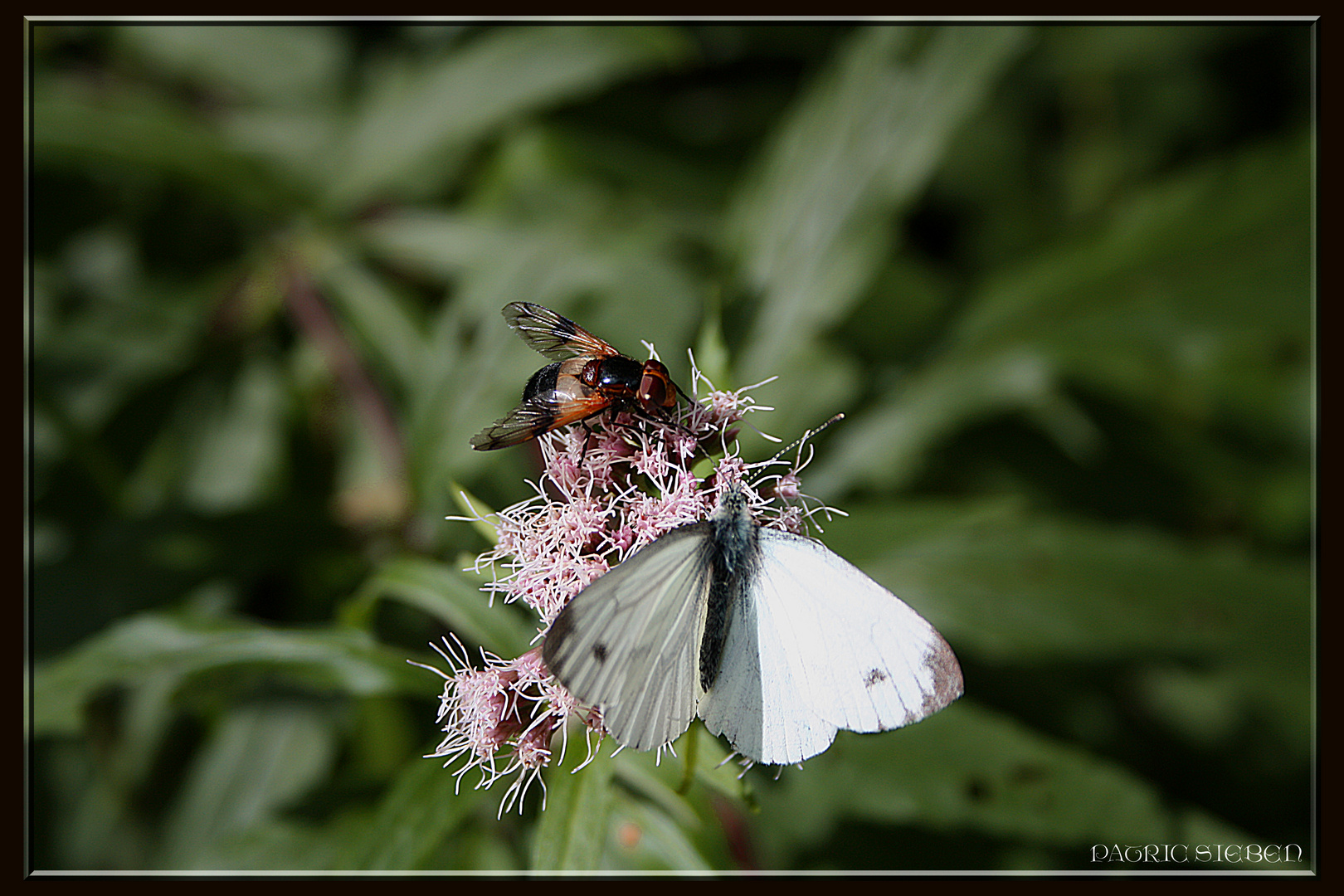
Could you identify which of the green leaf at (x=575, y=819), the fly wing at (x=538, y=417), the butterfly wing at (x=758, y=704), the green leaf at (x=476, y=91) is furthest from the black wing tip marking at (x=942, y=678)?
the green leaf at (x=476, y=91)

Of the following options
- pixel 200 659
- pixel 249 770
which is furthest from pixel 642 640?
pixel 249 770

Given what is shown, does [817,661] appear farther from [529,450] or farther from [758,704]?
[529,450]

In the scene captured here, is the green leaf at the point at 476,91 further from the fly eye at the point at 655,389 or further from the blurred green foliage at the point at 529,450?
the fly eye at the point at 655,389

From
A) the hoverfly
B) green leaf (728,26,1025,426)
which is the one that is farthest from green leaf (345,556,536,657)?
green leaf (728,26,1025,426)

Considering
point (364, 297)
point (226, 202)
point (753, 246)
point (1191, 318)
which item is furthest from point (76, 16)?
point (1191, 318)

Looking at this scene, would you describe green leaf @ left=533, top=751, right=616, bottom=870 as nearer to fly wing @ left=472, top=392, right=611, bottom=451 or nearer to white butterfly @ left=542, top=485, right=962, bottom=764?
white butterfly @ left=542, top=485, right=962, bottom=764
